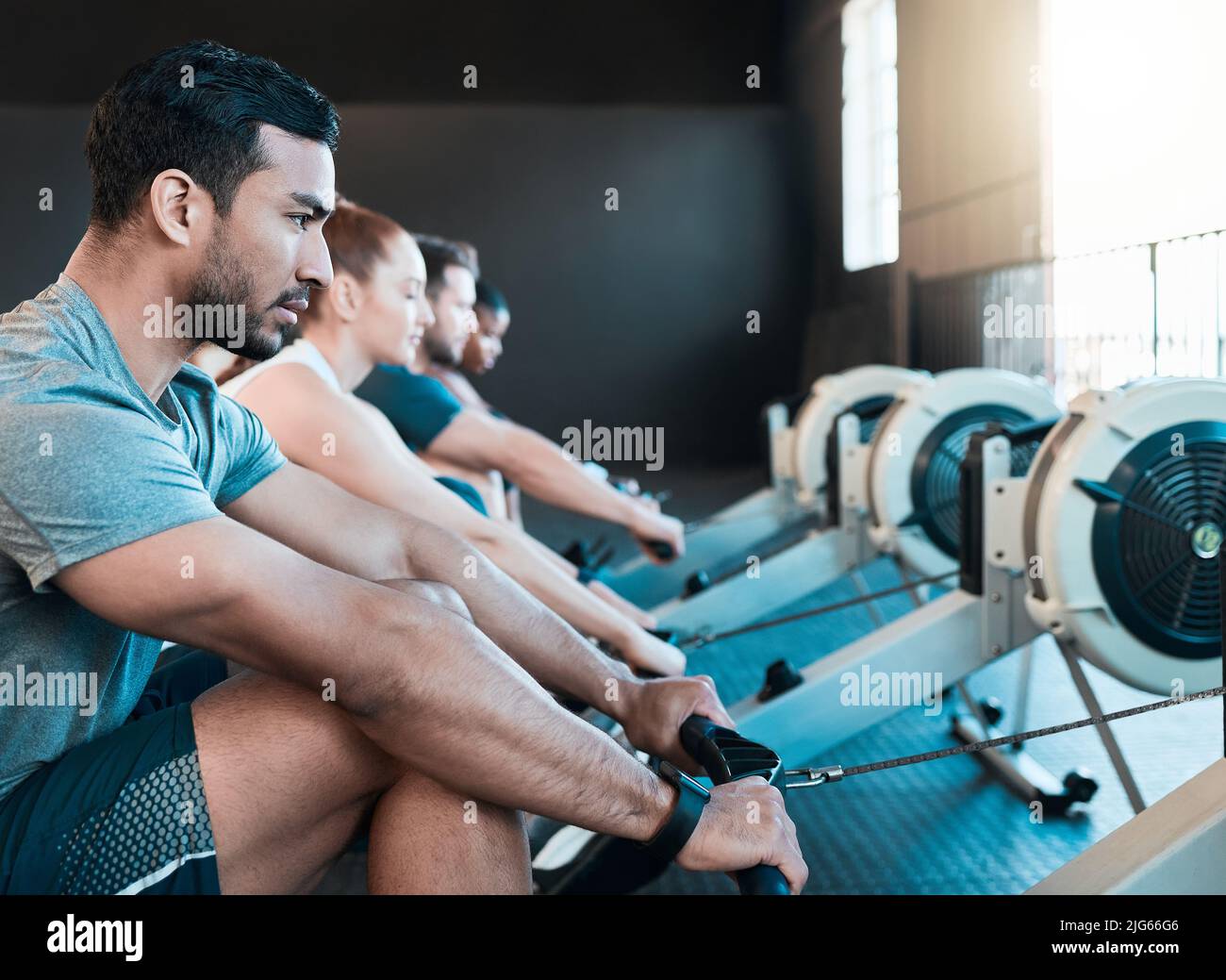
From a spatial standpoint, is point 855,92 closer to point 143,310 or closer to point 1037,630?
point 1037,630

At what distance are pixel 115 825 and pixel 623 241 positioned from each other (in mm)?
8785

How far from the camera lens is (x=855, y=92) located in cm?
871

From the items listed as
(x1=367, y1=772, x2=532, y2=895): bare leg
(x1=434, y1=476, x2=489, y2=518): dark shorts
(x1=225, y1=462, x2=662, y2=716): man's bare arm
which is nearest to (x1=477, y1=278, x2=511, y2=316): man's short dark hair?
(x1=434, y1=476, x2=489, y2=518): dark shorts

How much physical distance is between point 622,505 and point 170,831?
184 cm

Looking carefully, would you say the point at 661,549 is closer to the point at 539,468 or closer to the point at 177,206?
the point at 539,468

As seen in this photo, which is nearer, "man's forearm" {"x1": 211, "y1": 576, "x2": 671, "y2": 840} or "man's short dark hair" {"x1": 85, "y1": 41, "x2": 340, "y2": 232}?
"man's forearm" {"x1": 211, "y1": 576, "x2": 671, "y2": 840}

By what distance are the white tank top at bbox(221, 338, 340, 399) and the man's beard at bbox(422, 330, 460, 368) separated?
88 centimetres

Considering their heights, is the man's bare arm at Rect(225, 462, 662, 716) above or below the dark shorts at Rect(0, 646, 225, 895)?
above

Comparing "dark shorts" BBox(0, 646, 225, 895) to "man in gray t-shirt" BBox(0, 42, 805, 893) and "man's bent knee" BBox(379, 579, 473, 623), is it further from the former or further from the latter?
"man's bent knee" BBox(379, 579, 473, 623)

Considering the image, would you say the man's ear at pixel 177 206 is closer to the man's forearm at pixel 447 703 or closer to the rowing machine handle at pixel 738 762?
the man's forearm at pixel 447 703

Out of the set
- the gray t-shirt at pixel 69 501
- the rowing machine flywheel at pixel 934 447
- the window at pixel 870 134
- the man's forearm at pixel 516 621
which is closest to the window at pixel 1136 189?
the rowing machine flywheel at pixel 934 447

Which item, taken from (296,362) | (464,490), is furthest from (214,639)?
(464,490)

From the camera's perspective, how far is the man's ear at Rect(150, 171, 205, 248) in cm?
113
